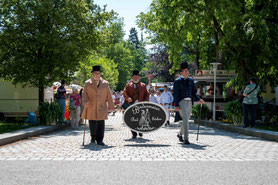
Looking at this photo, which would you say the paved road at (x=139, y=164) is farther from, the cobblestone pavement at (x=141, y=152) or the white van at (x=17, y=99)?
the white van at (x=17, y=99)

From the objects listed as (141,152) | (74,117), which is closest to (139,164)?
(141,152)

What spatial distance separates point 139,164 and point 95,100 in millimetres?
3151

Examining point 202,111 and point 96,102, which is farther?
point 202,111

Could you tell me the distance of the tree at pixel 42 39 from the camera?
53.6 ft

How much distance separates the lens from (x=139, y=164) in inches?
251

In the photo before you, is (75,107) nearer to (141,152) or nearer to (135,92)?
(135,92)

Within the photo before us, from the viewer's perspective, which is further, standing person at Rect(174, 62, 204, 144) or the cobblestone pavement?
standing person at Rect(174, 62, 204, 144)

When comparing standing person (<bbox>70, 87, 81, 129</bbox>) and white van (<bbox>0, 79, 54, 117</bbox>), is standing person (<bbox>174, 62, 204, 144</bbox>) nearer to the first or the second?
standing person (<bbox>70, 87, 81, 129</bbox>)

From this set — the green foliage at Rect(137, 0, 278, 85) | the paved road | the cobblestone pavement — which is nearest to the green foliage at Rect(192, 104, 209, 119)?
the green foliage at Rect(137, 0, 278, 85)

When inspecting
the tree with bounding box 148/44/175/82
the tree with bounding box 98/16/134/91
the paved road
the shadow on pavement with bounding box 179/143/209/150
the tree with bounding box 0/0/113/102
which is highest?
the tree with bounding box 98/16/134/91

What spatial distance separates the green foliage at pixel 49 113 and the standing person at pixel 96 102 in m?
5.43

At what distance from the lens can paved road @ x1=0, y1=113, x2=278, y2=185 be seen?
17.2 feet

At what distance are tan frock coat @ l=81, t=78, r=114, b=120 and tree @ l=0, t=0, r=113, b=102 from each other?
7527 millimetres

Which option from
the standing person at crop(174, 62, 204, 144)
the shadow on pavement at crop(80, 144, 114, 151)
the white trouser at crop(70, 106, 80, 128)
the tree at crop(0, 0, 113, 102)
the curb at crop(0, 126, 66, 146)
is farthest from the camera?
the tree at crop(0, 0, 113, 102)
